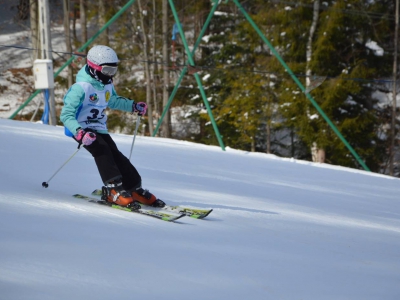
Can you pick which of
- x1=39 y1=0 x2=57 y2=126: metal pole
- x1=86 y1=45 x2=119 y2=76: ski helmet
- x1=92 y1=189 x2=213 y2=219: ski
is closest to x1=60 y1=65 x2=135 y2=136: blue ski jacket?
x1=86 y1=45 x2=119 y2=76: ski helmet

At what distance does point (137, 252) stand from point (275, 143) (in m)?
21.4

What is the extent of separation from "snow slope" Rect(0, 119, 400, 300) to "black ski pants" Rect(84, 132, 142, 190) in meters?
0.32

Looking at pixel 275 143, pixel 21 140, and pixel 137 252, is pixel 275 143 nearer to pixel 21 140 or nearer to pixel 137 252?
pixel 21 140

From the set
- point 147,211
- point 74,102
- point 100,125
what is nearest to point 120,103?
point 100,125

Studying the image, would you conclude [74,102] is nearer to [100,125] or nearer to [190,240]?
[100,125]

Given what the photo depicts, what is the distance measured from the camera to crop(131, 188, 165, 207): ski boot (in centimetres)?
504

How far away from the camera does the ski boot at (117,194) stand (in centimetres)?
475

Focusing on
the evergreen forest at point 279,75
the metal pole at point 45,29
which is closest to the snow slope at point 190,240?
the metal pole at point 45,29

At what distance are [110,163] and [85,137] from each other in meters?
0.35

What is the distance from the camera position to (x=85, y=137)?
4570 millimetres

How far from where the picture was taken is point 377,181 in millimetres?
9789

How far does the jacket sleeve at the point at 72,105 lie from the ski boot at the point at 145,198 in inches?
31.7

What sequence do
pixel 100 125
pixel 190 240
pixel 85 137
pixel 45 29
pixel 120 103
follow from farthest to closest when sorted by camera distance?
pixel 45 29
pixel 120 103
pixel 100 125
pixel 85 137
pixel 190 240

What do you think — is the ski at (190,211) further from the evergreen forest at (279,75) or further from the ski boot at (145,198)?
the evergreen forest at (279,75)
